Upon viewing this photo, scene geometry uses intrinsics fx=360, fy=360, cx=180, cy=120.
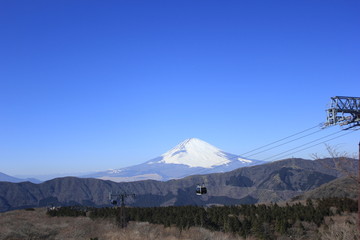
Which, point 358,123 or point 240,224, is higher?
point 358,123

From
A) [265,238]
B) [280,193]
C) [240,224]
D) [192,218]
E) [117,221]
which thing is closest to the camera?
[265,238]

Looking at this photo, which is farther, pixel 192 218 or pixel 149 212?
pixel 149 212

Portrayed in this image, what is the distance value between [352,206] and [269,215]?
1300cm

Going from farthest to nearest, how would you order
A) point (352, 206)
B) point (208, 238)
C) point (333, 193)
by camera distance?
point (333, 193) < point (352, 206) < point (208, 238)

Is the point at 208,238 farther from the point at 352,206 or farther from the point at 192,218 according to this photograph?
the point at 352,206

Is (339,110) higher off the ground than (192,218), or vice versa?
(339,110)

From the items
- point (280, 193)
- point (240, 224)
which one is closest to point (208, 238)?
point (240, 224)

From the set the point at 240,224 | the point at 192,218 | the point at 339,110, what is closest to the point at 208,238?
the point at 339,110

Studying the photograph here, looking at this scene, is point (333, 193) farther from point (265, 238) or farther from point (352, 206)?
point (265, 238)

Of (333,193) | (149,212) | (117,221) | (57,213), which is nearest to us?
(117,221)

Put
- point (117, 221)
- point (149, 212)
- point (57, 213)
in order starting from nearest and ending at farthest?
point (117, 221)
point (149, 212)
point (57, 213)

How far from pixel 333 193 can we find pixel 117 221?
51.1 m

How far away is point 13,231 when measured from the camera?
122 ft

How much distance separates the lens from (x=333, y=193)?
8362 centimetres
